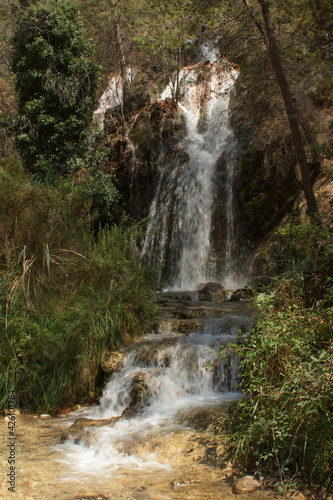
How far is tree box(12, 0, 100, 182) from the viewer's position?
14.6 meters

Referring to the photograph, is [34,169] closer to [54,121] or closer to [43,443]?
[54,121]

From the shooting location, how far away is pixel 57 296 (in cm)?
674

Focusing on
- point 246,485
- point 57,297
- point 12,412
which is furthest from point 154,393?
point 246,485

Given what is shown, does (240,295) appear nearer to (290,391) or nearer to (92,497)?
(290,391)

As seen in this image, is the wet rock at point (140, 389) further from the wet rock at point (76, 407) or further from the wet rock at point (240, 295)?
the wet rock at point (240, 295)

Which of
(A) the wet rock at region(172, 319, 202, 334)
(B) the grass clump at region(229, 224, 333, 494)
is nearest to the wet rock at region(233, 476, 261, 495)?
(B) the grass clump at region(229, 224, 333, 494)

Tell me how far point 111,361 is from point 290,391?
10.3 ft

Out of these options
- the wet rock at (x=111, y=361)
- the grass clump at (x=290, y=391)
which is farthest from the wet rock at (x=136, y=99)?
the grass clump at (x=290, y=391)

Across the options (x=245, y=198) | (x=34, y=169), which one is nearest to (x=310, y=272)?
(x=245, y=198)

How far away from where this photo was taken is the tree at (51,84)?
1461 cm

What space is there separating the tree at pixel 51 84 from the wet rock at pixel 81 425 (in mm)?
10588

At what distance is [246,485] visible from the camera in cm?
344

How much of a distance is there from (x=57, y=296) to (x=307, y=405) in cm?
428

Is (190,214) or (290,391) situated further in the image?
(190,214)
